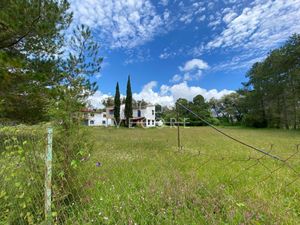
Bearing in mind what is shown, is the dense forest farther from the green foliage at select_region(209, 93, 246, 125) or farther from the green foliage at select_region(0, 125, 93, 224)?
the green foliage at select_region(0, 125, 93, 224)

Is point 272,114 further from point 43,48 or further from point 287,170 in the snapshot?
point 43,48

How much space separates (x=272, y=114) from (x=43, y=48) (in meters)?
27.9

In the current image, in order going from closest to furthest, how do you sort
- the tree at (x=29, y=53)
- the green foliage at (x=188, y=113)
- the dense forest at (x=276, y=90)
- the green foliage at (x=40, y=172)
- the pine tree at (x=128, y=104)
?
the green foliage at (x=40, y=172), the tree at (x=29, y=53), the green foliage at (x=188, y=113), the dense forest at (x=276, y=90), the pine tree at (x=128, y=104)

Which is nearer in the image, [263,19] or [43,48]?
[43,48]

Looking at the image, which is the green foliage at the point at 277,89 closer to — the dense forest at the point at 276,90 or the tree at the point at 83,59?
the dense forest at the point at 276,90

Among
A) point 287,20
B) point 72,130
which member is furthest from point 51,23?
point 287,20

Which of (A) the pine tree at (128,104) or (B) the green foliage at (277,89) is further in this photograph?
(A) the pine tree at (128,104)

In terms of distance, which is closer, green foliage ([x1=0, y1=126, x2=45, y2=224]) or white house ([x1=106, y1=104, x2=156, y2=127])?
green foliage ([x1=0, y1=126, x2=45, y2=224])

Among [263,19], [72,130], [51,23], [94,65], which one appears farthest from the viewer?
[263,19]

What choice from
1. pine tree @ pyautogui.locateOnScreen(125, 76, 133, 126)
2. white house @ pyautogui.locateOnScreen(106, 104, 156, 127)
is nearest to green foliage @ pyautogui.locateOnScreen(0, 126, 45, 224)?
pine tree @ pyautogui.locateOnScreen(125, 76, 133, 126)

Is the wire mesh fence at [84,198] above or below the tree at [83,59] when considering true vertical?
below

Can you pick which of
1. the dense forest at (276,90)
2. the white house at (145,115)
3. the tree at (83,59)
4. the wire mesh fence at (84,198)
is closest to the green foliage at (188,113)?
the dense forest at (276,90)

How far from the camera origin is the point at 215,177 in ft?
9.33

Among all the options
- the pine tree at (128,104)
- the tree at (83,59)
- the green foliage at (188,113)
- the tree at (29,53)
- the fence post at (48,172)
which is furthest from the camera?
the pine tree at (128,104)
